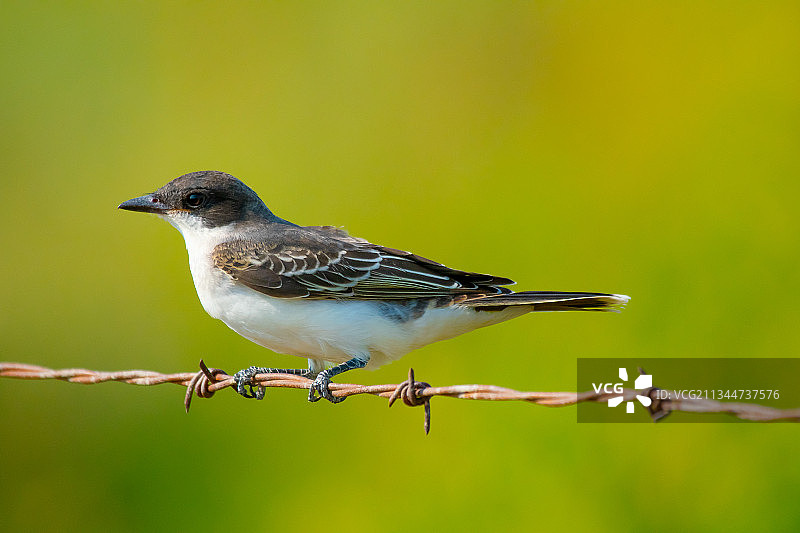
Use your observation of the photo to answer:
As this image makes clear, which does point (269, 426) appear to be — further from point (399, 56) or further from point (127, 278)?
point (399, 56)

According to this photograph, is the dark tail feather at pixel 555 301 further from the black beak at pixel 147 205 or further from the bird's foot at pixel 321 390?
the black beak at pixel 147 205

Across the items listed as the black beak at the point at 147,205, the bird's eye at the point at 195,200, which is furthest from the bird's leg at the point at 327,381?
the black beak at the point at 147,205

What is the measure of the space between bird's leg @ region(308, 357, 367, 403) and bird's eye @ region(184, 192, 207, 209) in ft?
5.13

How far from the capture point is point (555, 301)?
202 inches

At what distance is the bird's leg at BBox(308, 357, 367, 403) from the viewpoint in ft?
16.5

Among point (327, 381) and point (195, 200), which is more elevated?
point (195, 200)

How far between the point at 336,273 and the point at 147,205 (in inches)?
57.1

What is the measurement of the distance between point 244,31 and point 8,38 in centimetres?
339

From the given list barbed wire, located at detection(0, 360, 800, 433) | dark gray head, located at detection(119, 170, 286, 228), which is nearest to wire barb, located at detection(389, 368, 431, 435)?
barbed wire, located at detection(0, 360, 800, 433)

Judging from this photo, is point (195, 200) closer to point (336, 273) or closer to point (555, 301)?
point (336, 273)

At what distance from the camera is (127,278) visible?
9.75m

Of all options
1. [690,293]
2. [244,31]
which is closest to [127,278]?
[244,31]

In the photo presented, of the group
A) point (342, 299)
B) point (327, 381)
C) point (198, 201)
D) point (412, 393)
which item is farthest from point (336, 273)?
point (412, 393)

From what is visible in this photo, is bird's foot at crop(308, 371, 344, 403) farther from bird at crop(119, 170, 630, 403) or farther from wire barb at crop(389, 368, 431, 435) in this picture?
wire barb at crop(389, 368, 431, 435)
